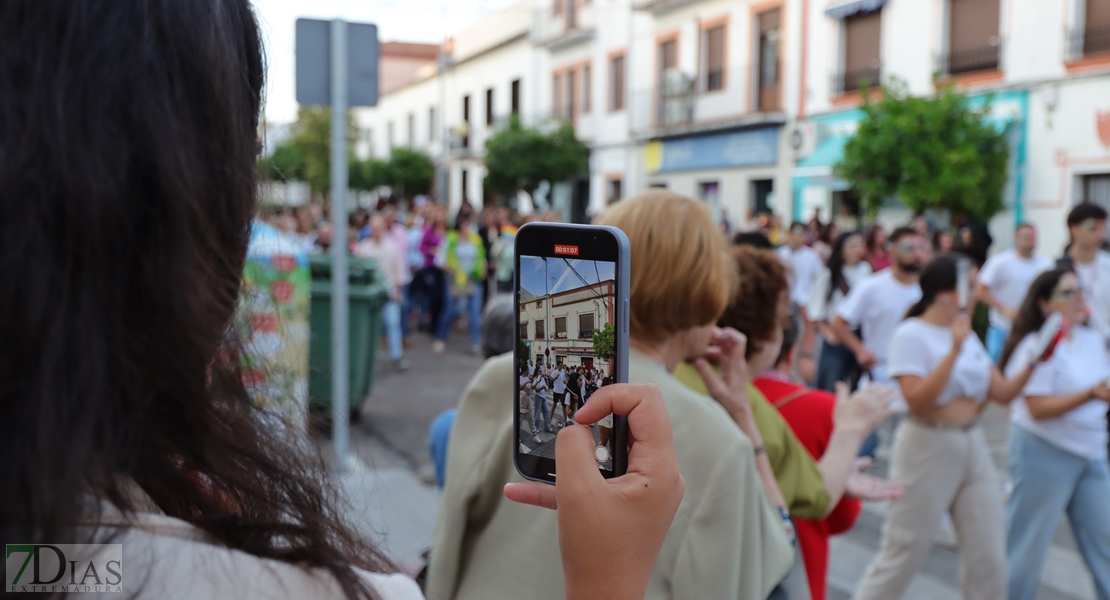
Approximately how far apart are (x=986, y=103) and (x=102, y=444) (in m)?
17.2

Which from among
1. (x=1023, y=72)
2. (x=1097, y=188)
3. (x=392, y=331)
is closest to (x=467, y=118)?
(x=1023, y=72)

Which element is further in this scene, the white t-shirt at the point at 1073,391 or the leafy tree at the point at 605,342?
the white t-shirt at the point at 1073,391

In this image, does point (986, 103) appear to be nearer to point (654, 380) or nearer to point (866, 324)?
point (866, 324)

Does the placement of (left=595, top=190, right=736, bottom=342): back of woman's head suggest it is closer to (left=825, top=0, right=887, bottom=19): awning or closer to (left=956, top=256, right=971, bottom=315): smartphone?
(left=956, top=256, right=971, bottom=315): smartphone

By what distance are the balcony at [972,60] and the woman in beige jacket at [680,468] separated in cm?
1645

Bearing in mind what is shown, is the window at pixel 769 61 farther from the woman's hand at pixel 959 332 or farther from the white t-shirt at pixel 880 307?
the woman's hand at pixel 959 332

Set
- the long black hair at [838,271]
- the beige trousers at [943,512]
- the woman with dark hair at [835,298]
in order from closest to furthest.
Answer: the beige trousers at [943,512] → the woman with dark hair at [835,298] → the long black hair at [838,271]

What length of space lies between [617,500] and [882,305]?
609 centimetres

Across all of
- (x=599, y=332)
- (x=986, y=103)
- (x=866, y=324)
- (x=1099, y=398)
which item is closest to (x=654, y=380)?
(x=599, y=332)

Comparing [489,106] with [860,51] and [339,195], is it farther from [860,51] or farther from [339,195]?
[339,195]

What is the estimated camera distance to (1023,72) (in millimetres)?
16078

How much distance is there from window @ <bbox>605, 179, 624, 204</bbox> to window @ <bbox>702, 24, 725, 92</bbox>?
4.91 m

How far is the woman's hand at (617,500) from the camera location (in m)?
1.01

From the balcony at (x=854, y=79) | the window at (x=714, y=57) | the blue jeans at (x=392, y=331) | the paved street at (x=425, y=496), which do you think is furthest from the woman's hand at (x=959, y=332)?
the window at (x=714, y=57)
